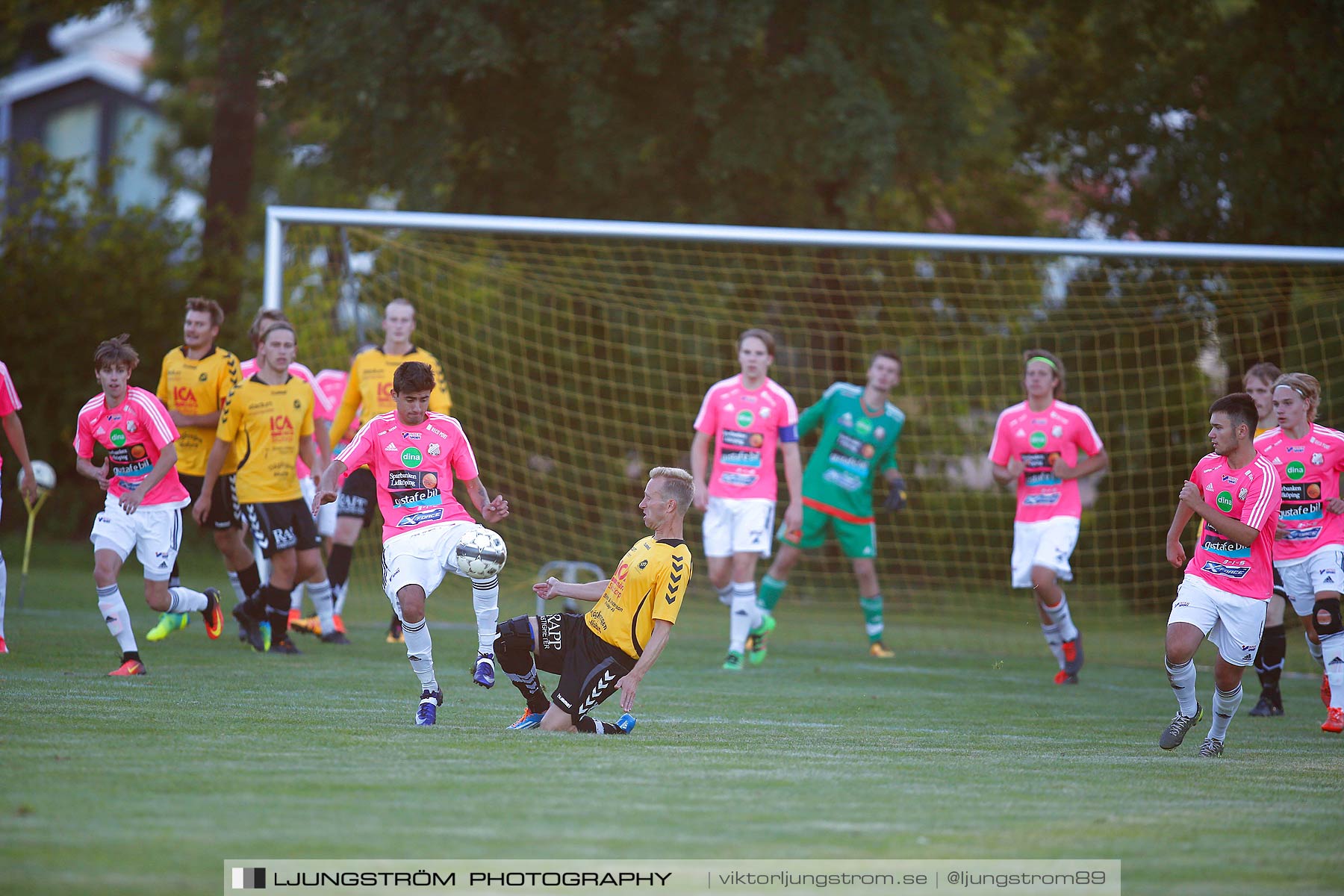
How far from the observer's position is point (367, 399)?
9250mm

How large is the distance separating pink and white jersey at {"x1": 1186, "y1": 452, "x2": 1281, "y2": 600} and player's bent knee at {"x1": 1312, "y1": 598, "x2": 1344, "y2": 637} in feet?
4.18

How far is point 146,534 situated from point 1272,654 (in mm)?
6289

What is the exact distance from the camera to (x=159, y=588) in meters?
7.80

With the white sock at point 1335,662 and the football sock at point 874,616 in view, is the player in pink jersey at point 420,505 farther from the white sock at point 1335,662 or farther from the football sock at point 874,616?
the football sock at point 874,616

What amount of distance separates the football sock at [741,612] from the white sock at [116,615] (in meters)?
3.65

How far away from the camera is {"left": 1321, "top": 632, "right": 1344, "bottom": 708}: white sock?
6.98 m

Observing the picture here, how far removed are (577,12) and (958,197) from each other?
23.3 feet

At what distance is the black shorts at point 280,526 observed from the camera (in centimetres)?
835

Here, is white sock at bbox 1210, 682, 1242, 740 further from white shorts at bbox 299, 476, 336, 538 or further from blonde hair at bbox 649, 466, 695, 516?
white shorts at bbox 299, 476, 336, 538

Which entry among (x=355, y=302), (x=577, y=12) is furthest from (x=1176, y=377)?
(x=355, y=302)

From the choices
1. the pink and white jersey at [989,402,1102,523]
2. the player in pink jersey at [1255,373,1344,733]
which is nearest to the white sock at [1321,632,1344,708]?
the player in pink jersey at [1255,373,1344,733]

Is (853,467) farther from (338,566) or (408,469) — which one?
(408,469)

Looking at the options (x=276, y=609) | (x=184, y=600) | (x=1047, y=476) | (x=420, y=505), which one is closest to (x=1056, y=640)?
(x=1047, y=476)

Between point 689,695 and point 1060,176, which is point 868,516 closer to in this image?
point 689,695
